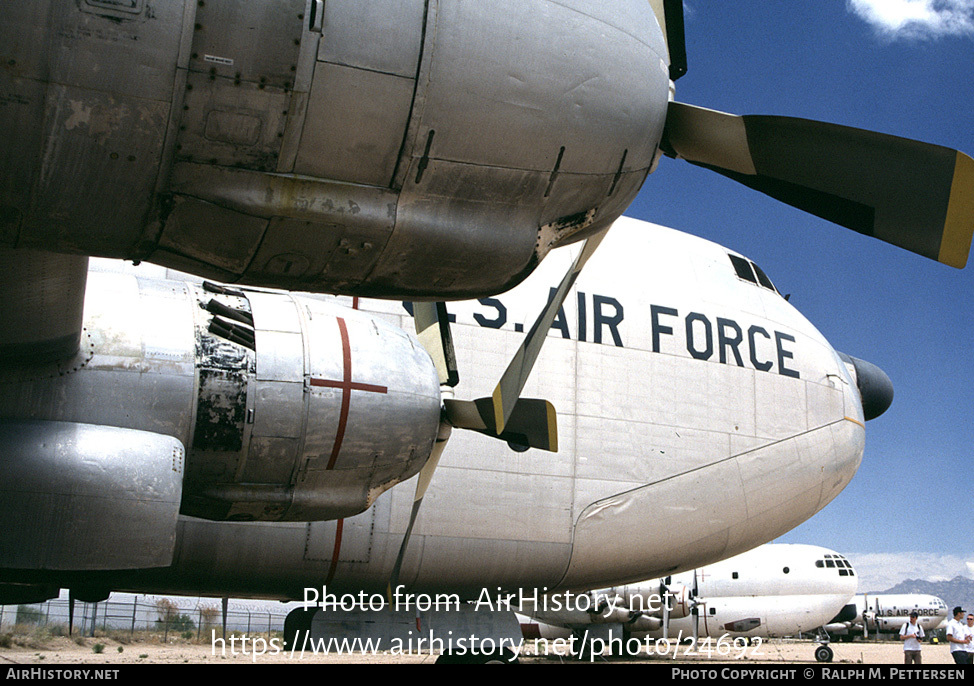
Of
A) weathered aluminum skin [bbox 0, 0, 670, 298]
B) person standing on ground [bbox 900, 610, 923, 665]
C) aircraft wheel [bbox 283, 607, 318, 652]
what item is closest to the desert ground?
aircraft wheel [bbox 283, 607, 318, 652]

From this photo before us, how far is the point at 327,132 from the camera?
289cm

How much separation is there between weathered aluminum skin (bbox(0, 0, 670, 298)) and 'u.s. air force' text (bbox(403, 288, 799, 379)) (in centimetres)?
675

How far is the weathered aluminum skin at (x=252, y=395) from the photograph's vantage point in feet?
19.3

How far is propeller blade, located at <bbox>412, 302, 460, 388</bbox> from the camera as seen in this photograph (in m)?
8.45

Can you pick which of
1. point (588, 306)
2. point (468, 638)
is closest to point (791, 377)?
point (588, 306)

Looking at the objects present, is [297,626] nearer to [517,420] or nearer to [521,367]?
[517,420]

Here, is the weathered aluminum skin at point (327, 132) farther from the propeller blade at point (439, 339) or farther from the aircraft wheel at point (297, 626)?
the aircraft wheel at point (297, 626)

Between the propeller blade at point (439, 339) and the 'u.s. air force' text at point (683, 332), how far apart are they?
4.44ft

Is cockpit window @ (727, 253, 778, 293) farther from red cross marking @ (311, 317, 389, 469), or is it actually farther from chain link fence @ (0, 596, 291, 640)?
chain link fence @ (0, 596, 291, 640)

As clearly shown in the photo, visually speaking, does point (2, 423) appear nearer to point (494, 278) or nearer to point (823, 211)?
point (494, 278)

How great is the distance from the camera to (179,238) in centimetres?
293

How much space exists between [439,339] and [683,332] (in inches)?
174

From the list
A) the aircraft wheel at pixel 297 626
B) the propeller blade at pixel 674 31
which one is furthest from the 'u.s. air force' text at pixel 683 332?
the propeller blade at pixel 674 31

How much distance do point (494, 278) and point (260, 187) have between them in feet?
3.50
